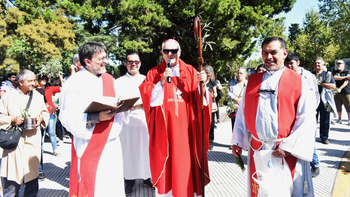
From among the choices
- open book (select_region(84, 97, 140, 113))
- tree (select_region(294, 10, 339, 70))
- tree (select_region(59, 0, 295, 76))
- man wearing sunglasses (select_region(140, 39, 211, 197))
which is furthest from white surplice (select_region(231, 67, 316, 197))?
tree (select_region(294, 10, 339, 70))

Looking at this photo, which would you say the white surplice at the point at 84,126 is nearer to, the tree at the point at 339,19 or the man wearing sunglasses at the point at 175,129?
the man wearing sunglasses at the point at 175,129

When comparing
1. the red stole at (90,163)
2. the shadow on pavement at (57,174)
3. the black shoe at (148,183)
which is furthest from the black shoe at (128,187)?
the red stole at (90,163)

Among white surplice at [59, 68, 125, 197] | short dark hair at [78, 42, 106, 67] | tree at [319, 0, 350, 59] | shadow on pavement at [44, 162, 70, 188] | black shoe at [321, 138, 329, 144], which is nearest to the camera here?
white surplice at [59, 68, 125, 197]

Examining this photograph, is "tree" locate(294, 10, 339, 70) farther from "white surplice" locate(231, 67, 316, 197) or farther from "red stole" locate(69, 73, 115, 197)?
"red stole" locate(69, 73, 115, 197)

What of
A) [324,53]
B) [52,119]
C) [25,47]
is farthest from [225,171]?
[324,53]

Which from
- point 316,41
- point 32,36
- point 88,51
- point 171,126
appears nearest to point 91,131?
point 88,51

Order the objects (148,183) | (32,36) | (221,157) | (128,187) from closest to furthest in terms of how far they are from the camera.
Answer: (128,187), (148,183), (221,157), (32,36)

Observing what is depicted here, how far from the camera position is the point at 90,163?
2.47 metres

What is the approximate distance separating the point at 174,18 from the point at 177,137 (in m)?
15.7

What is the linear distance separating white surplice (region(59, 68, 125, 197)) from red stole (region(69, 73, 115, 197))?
4 cm

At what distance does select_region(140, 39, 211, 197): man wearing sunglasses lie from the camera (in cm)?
313

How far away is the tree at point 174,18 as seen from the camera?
48.8ft

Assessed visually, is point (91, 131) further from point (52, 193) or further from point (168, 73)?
point (52, 193)

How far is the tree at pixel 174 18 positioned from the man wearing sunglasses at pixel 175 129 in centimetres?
1204
